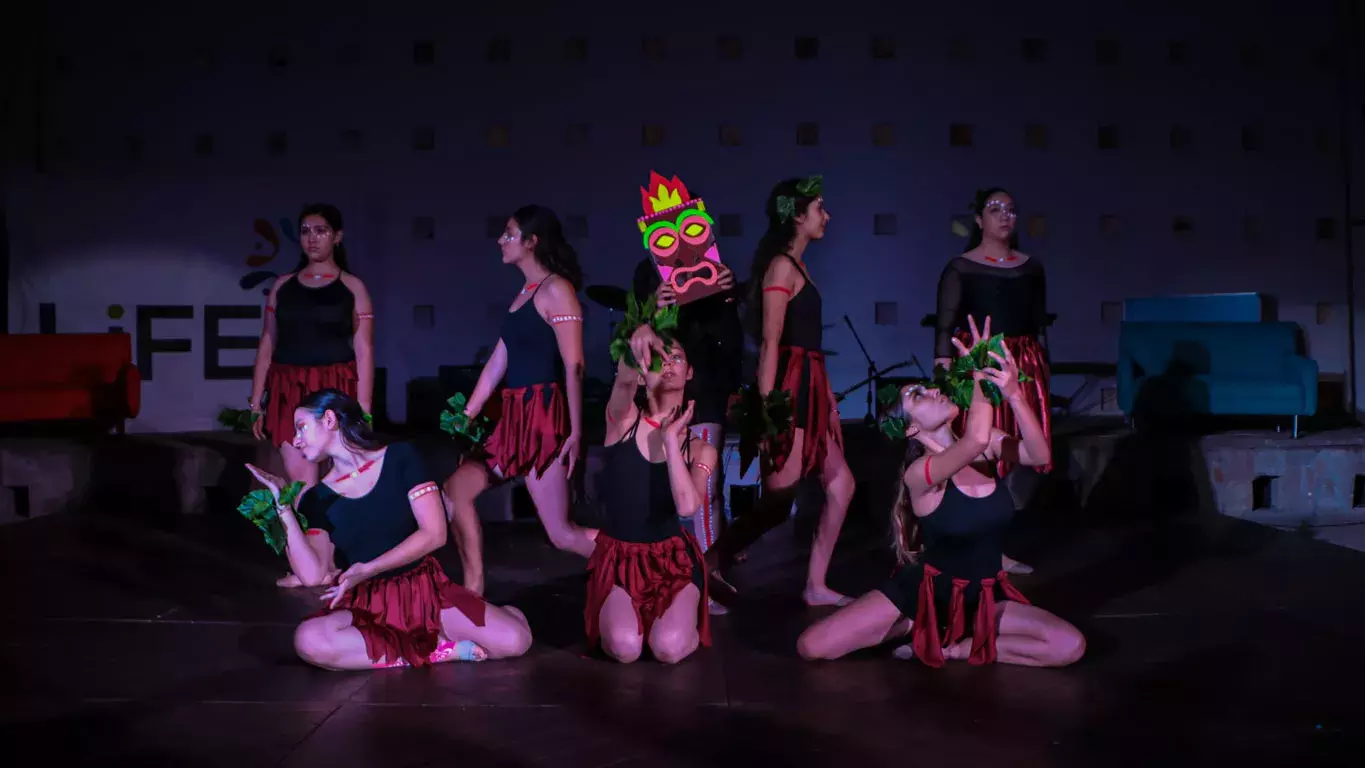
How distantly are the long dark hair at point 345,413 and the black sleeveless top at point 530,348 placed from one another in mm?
831

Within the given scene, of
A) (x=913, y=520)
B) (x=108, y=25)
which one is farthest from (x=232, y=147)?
(x=913, y=520)

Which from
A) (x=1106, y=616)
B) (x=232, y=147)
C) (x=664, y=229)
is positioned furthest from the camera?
(x=232, y=147)

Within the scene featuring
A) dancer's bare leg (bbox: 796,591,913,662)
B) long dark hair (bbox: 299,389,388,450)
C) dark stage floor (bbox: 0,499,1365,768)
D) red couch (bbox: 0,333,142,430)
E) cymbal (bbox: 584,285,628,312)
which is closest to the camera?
dark stage floor (bbox: 0,499,1365,768)

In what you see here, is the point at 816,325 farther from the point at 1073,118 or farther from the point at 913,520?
the point at 1073,118

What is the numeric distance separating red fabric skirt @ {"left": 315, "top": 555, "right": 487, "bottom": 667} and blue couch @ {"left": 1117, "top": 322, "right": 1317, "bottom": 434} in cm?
475

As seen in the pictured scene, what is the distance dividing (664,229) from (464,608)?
5.08 ft

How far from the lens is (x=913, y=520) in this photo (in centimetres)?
357

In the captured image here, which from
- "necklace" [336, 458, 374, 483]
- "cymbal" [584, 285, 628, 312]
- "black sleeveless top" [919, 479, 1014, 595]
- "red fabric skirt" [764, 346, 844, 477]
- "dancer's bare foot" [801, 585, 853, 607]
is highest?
"cymbal" [584, 285, 628, 312]

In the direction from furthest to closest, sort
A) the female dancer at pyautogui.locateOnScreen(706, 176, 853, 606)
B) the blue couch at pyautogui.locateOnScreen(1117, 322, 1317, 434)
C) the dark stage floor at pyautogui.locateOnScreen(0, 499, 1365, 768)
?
the blue couch at pyautogui.locateOnScreen(1117, 322, 1317, 434) → the female dancer at pyautogui.locateOnScreen(706, 176, 853, 606) → the dark stage floor at pyautogui.locateOnScreen(0, 499, 1365, 768)

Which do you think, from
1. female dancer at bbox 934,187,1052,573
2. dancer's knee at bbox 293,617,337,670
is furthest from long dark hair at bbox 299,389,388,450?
female dancer at bbox 934,187,1052,573

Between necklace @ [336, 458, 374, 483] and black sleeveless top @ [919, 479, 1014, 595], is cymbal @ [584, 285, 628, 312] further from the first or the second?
black sleeveless top @ [919, 479, 1014, 595]

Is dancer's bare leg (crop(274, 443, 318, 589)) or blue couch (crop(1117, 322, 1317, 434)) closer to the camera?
dancer's bare leg (crop(274, 443, 318, 589))

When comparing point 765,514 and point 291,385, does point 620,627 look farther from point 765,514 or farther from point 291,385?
point 291,385

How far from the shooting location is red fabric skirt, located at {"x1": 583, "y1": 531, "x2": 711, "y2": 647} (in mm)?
3512
